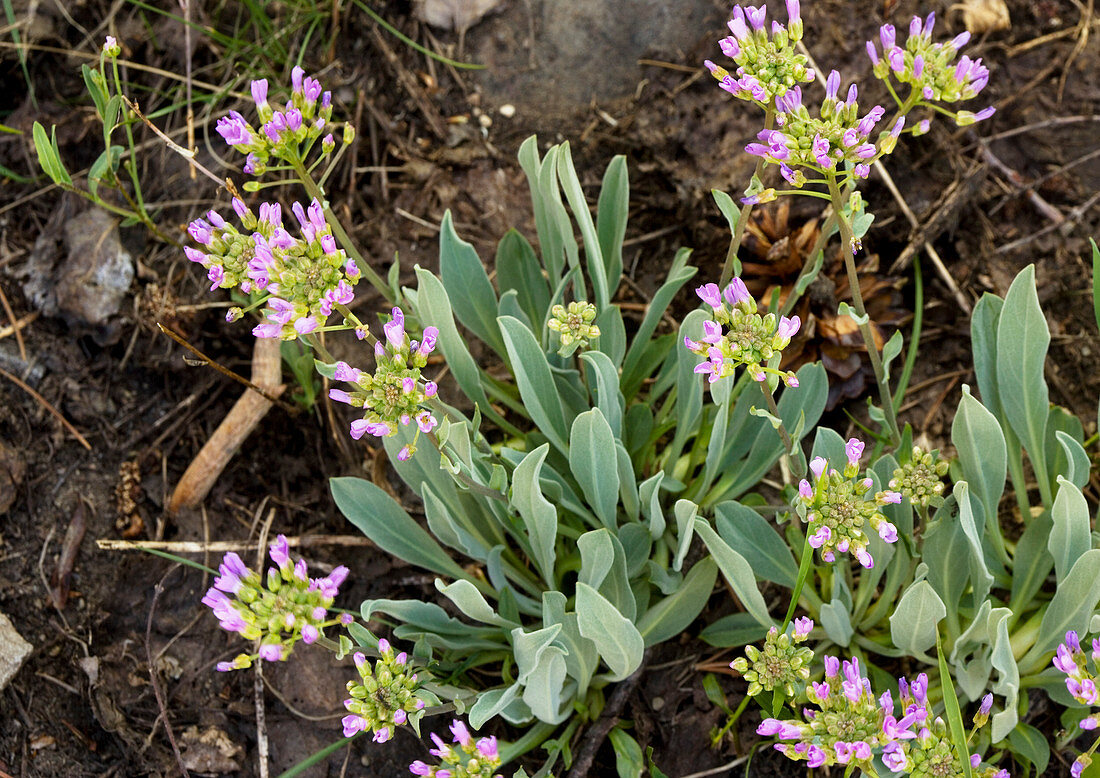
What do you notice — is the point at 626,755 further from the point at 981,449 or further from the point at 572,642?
the point at 981,449

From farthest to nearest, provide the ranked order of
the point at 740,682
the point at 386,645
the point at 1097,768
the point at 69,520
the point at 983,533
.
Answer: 1. the point at 69,520
2. the point at 740,682
3. the point at 983,533
4. the point at 1097,768
5. the point at 386,645

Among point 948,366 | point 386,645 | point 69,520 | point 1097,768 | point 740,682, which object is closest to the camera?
point 386,645

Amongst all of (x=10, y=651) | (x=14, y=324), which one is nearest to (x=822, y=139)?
(x=10, y=651)

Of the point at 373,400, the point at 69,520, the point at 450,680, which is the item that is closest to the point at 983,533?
the point at 450,680

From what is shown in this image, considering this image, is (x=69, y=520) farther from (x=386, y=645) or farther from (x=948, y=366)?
(x=948, y=366)

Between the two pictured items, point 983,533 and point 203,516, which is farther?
point 203,516

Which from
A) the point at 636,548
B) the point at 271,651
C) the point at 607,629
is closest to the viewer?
the point at 271,651
